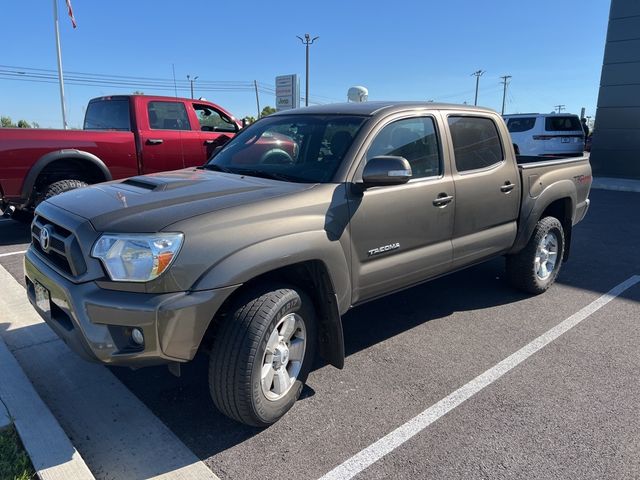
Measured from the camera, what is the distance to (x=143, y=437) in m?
2.79

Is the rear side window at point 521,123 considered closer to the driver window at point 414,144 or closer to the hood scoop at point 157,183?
the driver window at point 414,144

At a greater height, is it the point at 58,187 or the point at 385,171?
the point at 385,171

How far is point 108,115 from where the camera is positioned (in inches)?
327

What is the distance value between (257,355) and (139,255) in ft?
2.58

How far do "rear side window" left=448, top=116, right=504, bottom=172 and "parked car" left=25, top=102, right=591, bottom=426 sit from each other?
0.05 ft

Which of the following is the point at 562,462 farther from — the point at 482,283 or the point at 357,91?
the point at 357,91

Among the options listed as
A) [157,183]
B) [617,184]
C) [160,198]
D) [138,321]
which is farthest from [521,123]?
[138,321]

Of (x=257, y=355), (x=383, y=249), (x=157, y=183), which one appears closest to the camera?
(x=257, y=355)

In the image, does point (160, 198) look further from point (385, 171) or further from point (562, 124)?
point (562, 124)

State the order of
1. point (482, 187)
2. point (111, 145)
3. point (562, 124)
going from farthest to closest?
1. point (562, 124)
2. point (111, 145)
3. point (482, 187)

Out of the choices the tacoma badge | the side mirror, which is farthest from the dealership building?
the side mirror

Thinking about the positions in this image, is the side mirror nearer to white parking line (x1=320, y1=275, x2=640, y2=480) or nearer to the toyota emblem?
white parking line (x1=320, y1=275, x2=640, y2=480)

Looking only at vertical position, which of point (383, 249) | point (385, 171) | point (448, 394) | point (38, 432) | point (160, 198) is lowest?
point (448, 394)

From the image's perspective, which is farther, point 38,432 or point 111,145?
point 111,145
